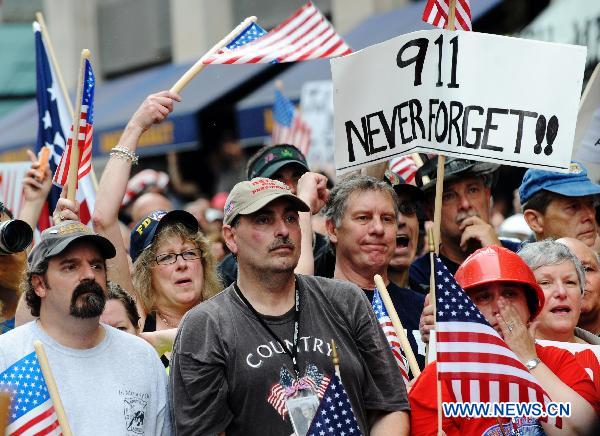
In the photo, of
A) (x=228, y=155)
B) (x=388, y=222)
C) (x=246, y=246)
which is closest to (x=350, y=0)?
(x=228, y=155)

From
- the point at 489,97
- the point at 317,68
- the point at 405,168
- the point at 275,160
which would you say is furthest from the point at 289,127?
the point at 317,68

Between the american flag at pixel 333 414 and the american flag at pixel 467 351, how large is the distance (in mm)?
419

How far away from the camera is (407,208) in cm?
683

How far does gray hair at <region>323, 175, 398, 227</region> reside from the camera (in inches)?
240

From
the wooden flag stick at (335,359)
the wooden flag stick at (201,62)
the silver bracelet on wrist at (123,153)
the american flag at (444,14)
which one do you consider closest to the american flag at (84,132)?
the silver bracelet on wrist at (123,153)

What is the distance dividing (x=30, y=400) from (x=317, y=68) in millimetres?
11871

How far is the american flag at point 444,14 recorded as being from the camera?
5906mm

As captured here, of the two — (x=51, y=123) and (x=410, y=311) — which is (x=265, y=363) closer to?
(x=410, y=311)

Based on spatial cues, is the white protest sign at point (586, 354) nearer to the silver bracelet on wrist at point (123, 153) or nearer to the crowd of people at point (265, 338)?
the crowd of people at point (265, 338)

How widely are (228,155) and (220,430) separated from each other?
11169 millimetres

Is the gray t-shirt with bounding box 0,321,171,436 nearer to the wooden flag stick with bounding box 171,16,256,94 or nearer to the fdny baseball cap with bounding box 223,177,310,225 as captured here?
the fdny baseball cap with bounding box 223,177,310,225

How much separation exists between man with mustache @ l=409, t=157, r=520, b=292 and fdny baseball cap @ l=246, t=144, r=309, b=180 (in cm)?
74

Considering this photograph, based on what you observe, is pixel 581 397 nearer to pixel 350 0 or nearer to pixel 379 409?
pixel 379 409

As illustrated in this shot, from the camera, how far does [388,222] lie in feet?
19.8
